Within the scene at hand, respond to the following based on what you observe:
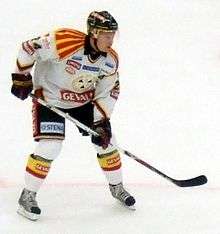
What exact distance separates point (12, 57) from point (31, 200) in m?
2.26

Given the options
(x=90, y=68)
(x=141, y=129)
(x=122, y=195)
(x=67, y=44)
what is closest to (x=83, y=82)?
(x=90, y=68)

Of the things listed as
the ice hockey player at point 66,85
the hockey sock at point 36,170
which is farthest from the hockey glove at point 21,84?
the hockey sock at point 36,170

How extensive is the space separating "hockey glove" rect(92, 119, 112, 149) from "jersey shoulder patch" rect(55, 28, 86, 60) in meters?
0.33

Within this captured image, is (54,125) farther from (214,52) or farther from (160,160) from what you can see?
(214,52)

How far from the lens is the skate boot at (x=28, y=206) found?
8.83ft

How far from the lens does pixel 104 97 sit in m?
2.78

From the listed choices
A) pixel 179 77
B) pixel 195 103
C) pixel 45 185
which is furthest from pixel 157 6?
pixel 45 185

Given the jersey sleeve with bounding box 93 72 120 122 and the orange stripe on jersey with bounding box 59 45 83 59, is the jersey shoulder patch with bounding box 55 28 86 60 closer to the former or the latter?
the orange stripe on jersey with bounding box 59 45 83 59

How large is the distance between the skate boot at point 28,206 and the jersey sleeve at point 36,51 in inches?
20.1

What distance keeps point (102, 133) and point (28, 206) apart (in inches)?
16.5

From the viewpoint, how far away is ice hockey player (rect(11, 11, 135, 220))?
2.62 metres

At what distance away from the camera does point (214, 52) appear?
5.20 metres

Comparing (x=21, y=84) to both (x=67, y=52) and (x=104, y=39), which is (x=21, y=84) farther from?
(x=104, y=39)

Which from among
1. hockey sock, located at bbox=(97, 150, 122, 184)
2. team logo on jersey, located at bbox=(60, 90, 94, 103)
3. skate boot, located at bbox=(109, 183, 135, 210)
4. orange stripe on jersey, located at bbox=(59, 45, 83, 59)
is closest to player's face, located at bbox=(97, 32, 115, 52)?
orange stripe on jersey, located at bbox=(59, 45, 83, 59)
